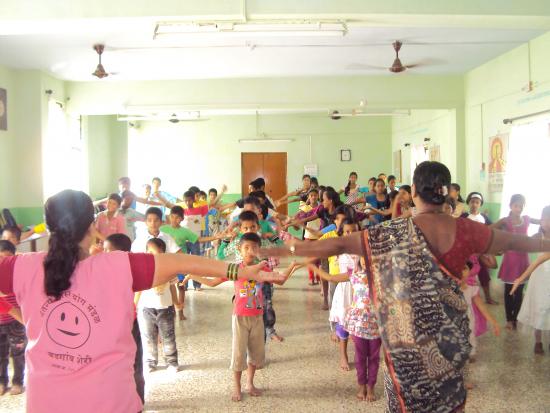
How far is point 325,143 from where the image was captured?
12578 mm

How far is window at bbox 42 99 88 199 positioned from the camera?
26.3ft

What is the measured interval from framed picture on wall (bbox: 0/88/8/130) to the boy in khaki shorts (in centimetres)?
556

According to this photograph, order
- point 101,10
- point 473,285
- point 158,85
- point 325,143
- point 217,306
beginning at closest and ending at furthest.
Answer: point 473,285 < point 101,10 < point 217,306 < point 158,85 < point 325,143

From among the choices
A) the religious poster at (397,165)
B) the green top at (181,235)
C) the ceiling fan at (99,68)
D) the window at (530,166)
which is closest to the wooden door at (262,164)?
the religious poster at (397,165)

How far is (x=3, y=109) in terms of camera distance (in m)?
7.29

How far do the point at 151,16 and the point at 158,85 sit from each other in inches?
161

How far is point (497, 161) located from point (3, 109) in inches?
288

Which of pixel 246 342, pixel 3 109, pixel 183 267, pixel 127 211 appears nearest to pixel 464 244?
pixel 183 267

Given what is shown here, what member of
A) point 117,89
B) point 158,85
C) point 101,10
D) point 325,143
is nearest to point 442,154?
point 325,143

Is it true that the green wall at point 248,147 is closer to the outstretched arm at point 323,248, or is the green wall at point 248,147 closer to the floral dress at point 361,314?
the floral dress at point 361,314

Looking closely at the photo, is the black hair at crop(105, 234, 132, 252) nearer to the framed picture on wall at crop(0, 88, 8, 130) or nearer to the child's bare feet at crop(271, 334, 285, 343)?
the child's bare feet at crop(271, 334, 285, 343)

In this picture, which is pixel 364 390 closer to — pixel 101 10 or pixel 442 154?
pixel 101 10

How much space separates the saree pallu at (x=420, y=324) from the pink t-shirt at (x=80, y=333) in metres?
0.87

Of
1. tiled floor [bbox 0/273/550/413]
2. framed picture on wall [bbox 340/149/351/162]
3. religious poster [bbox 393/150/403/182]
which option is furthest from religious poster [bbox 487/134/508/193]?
framed picture on wall [bbox 340/149/351/162]
